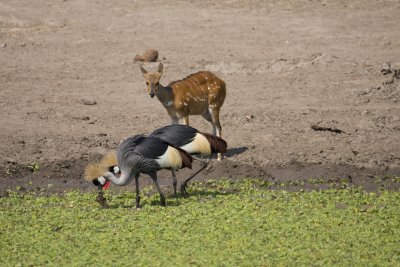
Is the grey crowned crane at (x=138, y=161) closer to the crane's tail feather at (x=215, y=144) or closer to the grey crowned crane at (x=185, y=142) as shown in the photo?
the grey crowned crane at (x=185, y=142)

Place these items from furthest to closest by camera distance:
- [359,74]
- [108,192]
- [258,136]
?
[359,74] → [258,136] → [108,192]

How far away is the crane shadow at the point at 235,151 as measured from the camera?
15.4 m

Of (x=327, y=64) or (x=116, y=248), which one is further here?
(x=327, y=64)

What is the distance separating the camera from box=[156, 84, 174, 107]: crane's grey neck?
15.2 m

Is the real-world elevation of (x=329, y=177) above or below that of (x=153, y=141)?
below

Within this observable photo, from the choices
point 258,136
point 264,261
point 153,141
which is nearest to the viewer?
point 264,261

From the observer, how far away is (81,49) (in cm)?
2098

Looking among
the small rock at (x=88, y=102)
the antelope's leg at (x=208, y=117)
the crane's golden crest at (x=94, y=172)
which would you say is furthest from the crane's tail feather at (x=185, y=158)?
the small rock at (x=88, y=102)

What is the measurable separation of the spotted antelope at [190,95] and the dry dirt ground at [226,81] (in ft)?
2.36

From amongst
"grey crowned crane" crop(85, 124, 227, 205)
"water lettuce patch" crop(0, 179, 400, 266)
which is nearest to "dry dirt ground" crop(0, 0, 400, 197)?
"water lettuce patch" crop(0, 179, 400, 266)

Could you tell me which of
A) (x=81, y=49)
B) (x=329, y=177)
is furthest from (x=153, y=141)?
(x=81, y=49)

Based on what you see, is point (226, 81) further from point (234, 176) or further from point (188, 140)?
point (188, 140)

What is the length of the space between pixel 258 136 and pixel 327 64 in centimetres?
384

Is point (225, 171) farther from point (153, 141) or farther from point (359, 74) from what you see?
point (359, 74)
